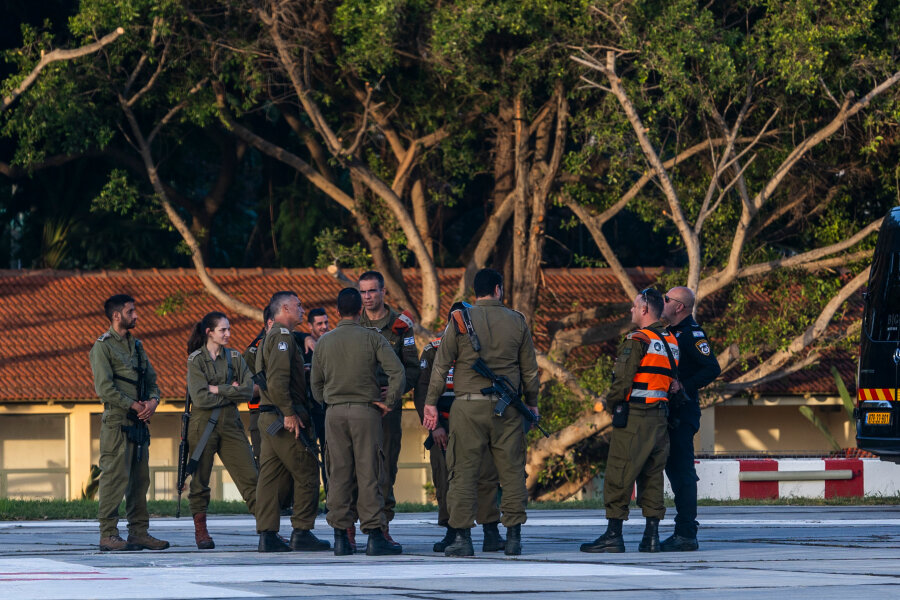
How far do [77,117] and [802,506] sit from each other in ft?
44.6

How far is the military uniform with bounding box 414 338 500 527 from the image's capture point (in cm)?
1066

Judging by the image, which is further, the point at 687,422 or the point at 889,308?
the point at 889,308

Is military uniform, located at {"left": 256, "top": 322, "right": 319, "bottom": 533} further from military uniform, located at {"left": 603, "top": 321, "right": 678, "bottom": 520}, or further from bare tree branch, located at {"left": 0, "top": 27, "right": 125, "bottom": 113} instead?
bare tree branch, located at {"left": 0, "top": 27, "right": 125, "bottom": 113}

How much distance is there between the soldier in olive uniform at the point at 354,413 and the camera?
10641mm

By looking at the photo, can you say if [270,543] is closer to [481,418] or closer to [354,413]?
[354,413]

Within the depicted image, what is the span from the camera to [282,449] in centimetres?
1097

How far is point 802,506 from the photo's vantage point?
18328 millimetres

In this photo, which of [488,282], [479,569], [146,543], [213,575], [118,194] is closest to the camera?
[213,575]

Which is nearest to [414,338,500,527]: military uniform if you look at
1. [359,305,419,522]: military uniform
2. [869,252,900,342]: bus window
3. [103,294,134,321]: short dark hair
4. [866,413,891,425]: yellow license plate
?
[359,305,419,522]: military uniform

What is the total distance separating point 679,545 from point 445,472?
189 centimetres

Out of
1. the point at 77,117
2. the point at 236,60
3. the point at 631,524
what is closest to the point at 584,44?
the point at 236,60

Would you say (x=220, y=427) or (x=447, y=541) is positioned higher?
(x=220, y=427)

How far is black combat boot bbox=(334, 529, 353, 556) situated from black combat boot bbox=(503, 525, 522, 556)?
3.79 feet

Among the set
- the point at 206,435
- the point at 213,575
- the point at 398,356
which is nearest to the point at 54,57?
the point at 206,435
